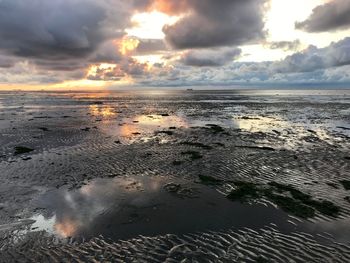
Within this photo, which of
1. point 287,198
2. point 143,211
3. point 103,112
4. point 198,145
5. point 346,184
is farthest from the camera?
point 103,112

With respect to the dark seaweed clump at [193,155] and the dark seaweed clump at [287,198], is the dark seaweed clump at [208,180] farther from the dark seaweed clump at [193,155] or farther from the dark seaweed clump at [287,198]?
the dark seaweed clump at [193,155]

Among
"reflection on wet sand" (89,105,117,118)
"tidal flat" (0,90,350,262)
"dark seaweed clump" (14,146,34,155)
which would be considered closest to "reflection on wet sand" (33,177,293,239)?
"tidal flat" (0,90,350,262)

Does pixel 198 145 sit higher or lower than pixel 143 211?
lower

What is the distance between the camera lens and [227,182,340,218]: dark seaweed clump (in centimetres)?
1158

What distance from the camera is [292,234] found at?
9.86 metres

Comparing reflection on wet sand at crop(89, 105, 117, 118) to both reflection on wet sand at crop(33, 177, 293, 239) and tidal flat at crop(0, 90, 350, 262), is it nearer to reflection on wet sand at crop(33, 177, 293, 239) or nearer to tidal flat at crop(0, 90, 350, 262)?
tidal flat at crop(0, 90, 350, 262)

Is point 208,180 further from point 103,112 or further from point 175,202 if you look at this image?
point 103,112

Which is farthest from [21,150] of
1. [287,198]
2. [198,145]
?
[287,198]

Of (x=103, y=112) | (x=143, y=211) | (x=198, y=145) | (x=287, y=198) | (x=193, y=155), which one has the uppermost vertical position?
(x=143, y=211)

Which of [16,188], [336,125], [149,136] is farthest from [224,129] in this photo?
[16,188]

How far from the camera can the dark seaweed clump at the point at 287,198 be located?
38.0 ft

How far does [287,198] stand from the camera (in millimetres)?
12789

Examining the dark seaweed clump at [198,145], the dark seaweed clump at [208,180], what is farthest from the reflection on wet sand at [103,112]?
the dark seaweed clump at [208,180]

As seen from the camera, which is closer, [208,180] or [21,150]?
[208,180]
